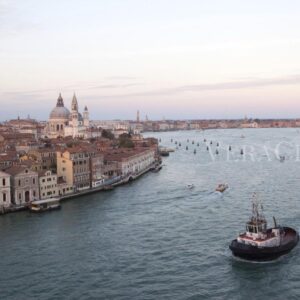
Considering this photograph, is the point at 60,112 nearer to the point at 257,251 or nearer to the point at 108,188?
the point at 108,188

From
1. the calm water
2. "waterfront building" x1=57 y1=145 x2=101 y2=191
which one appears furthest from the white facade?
the calm water

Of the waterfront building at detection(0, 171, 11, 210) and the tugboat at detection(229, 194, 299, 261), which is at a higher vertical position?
the waterfront building at detection(0, 171, 11, 210)

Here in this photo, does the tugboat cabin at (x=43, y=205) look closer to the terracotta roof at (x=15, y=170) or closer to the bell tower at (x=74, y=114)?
the terracotta roof at (x=15, y=170)

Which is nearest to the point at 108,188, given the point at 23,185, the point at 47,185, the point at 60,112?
the point at 47,185

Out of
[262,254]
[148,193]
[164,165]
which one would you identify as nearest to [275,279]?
[262,254]

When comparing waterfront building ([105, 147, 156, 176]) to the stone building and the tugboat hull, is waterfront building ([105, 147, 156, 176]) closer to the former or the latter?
the tugboat hull

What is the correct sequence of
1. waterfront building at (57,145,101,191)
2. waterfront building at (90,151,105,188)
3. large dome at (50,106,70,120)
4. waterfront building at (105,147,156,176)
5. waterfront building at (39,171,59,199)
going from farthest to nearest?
large dome at (50,106,70,120) → waterfront building at (105,147,156,176) → waterfront building at (90,151,105,188) → waterfront building at (57,145,101,191) → waterfront building at (39,171,59,199)

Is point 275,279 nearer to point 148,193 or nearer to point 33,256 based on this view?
point 33,256
